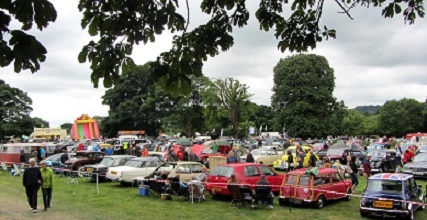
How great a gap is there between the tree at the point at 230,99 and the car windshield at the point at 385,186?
37898mm

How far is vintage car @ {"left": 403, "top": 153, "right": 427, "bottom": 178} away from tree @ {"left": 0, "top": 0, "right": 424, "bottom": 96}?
54.7ft

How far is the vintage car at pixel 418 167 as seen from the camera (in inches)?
858

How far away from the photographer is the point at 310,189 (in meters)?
13.4

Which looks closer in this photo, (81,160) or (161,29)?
(161,29)

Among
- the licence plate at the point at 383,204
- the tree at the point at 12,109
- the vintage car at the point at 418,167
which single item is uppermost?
the tree at the point at 12,109

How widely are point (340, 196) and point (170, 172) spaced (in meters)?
7.10

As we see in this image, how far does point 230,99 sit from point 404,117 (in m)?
53.2

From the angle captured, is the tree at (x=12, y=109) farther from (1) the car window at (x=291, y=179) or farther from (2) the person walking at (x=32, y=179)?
(1) the car window at (x=291, y=179)

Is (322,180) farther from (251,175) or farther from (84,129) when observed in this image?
(84,129)

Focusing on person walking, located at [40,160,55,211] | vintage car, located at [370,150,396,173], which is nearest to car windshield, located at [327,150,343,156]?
vintage car, located at [370,150,396,173]

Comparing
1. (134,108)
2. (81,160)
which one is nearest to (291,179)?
(81,160)

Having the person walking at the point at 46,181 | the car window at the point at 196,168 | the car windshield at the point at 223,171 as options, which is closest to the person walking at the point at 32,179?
the person walking at the point at 46,181

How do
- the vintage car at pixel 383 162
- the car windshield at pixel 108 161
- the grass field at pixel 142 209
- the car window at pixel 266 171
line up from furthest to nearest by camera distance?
1. the vintage car at pixel 383 162
2. the car windshield at pixel 108 161
3. the car window at pixel 266 171
4. the grass field at pixel 142 209

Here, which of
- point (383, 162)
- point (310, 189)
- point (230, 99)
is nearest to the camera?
point (310, 189)
